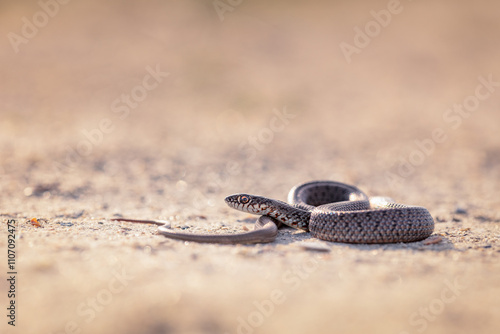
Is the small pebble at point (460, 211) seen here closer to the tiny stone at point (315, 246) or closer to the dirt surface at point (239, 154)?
the dirt surface at point (239, 154)

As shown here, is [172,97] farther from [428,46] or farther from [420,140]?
[428,46]

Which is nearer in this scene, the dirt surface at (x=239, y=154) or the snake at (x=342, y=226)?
the dirt surface at (x=239, y=154)

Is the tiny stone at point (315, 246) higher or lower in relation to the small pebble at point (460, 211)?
lower

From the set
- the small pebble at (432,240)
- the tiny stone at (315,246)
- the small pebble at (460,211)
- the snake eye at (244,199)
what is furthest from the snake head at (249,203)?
the small pebble at (460,211)

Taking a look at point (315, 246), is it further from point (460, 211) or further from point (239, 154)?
point (239, 154)

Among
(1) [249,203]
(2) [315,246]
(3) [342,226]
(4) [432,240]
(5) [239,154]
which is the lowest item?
(2) [315,246]

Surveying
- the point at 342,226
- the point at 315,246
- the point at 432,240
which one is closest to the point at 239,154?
the point at 342,226
